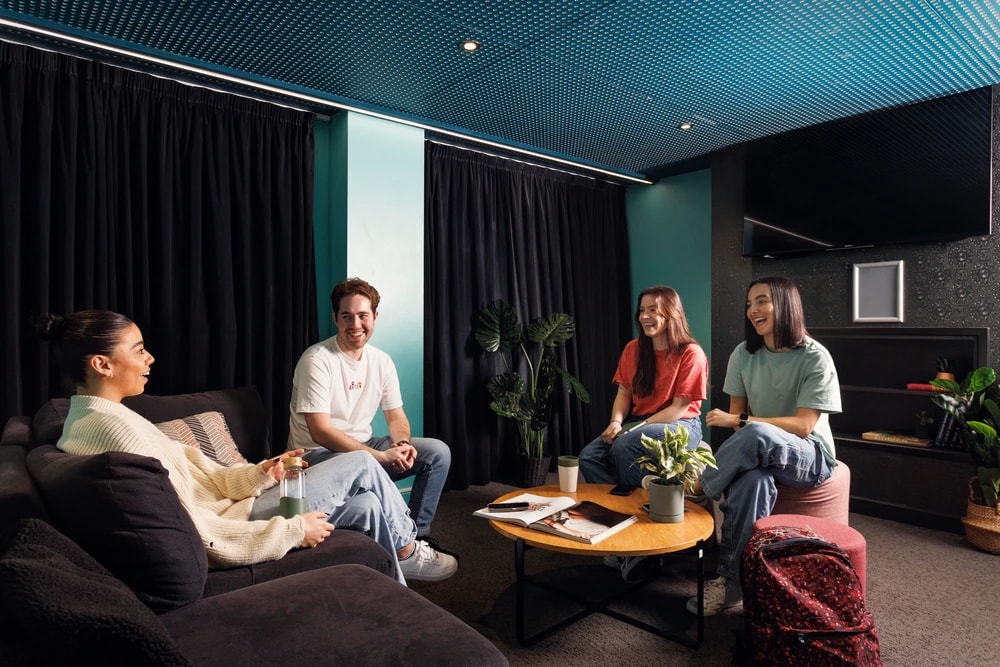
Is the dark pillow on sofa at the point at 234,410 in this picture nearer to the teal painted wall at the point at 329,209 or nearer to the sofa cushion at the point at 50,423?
the sofa cushion at the point at 50,423

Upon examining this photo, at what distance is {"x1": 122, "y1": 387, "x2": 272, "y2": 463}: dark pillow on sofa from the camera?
258 cm

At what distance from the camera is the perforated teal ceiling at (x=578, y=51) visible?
2.46 metres

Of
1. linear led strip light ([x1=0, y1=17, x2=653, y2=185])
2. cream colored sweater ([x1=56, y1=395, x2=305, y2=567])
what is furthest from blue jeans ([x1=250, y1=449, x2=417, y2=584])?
linear led strip light ([x1=0, y1=17, x2=653, y2=185])

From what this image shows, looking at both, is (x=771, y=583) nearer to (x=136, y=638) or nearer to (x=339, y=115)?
(x=136, y=638)

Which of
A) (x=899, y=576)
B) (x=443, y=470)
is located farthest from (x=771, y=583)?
(x=443, y=470)

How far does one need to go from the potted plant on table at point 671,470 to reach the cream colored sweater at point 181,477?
116cm

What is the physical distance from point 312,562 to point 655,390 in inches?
75.9

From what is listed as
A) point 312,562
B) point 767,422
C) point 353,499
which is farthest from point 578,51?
point 312,562

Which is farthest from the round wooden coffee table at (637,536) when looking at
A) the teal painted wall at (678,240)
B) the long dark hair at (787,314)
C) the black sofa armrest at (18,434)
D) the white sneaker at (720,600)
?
the teal painted wall at (678,240)

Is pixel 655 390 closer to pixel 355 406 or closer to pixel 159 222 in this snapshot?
pixel 355 406

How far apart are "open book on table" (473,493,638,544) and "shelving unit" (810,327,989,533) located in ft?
7.05

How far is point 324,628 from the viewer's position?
1319mm

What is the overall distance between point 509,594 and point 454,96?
2518 mm

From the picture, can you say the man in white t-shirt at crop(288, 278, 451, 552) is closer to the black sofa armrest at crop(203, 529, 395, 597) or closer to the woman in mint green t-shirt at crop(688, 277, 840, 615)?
the black sofa armrest at crop(203, 529, 395, 597)
